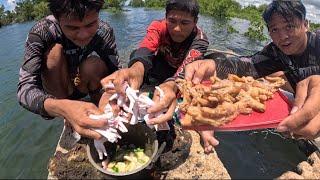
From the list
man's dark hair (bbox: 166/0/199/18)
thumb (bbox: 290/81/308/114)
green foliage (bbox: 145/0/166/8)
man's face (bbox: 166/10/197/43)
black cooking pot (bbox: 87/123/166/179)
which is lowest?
green foliage (bbox: 145/0/166/8)

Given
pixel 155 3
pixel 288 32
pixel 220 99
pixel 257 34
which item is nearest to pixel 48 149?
pixel 220 99

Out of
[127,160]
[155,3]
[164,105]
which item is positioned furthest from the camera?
[155,3]

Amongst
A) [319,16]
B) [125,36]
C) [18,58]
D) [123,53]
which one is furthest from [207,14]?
[18,58]

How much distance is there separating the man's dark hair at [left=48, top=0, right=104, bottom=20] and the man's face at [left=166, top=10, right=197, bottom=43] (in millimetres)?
1101

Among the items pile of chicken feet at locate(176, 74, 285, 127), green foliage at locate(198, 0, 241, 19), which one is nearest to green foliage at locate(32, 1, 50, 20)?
green foliage at locate(198, 0, 241, 19)

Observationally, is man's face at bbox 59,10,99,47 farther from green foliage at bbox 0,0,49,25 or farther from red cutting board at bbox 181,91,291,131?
green foliage at bbox 0,0,49,25

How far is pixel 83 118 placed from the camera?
7.98ft

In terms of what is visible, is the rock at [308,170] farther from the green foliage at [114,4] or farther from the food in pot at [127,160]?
the green foliage at [114,4]

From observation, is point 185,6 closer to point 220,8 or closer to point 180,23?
point 180,23

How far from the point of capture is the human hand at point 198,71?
326cm

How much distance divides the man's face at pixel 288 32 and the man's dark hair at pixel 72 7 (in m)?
1.69

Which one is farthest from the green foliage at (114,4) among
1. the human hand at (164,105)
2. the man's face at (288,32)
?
the human hand at (164,105)

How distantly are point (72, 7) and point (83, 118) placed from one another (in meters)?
0.91

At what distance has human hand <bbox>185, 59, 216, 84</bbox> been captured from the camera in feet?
10.7
